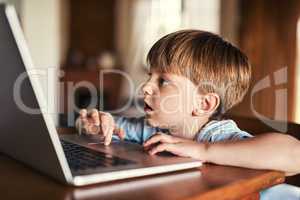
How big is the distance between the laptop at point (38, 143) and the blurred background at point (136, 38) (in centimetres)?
146

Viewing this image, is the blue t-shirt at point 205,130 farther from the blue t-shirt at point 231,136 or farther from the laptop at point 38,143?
the laptop at point 38,143

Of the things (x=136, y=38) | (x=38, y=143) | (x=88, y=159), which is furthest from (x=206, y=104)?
(x=136, y=38)

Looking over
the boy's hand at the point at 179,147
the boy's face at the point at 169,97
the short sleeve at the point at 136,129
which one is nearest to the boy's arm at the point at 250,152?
the boy's hand at the point at 179,147

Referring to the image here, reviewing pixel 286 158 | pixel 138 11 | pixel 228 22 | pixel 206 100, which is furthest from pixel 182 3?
pixel 286 158

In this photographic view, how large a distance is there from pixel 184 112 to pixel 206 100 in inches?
2.4

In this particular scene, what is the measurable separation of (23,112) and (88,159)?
0.16 meters

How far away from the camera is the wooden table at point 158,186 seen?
60cm

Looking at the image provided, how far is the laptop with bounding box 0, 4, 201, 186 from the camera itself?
0.58 meters

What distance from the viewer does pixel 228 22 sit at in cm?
378

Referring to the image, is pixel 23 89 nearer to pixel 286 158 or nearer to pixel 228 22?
pixel 286 158

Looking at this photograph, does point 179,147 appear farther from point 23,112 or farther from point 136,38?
point 136,38

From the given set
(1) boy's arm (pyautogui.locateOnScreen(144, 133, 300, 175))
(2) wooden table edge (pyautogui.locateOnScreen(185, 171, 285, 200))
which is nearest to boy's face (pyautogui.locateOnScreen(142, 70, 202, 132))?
(1) boy's arm (pyautogui.locateOnScreen(144, 133, 300, 175))

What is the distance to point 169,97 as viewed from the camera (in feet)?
3.37

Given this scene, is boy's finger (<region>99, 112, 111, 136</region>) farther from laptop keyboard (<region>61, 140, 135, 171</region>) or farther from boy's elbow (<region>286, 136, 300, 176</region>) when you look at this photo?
boy's elbow (<region>286, 136, 300, 176</region>)
